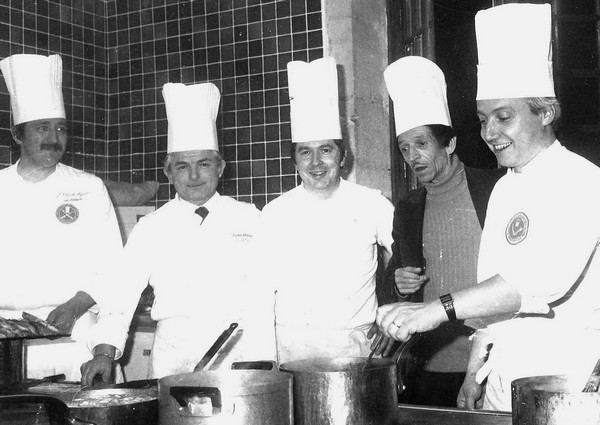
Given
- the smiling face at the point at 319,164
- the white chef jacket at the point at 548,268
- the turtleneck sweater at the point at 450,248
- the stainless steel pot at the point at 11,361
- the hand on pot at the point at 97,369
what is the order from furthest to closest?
the smiling face at the point at 319,164 < the turtleneck sweater at the point at 450,248 < the hand on pot at the point at 97,369 < the stainless steel pot at the point at 11,361 < the white chef jacket at the point at 548,268

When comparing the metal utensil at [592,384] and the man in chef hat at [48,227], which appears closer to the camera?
the metal utensil at [592,384]

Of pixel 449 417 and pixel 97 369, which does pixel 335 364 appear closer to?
pixel 449 417

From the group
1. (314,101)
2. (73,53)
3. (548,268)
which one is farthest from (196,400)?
(73,53)

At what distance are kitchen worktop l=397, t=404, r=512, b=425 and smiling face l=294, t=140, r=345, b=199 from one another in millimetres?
1426

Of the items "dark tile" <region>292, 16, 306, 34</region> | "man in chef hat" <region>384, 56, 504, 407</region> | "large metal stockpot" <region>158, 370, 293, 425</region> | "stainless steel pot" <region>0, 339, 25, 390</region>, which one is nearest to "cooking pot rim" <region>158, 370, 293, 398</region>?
"large metal stockpot" <region>158, 370, 293, 425</region>

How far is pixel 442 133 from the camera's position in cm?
272

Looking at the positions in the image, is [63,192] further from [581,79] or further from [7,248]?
[581,79]

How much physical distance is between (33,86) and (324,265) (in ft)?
5.40

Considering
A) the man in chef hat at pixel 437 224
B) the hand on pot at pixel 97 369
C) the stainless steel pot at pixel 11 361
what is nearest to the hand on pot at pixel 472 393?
the man in chef hat at pixel 437 224

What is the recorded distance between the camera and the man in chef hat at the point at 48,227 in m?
3.04

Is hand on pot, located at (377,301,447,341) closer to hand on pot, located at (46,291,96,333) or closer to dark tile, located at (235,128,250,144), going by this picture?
hand on pot, located at (46,291,96,333)

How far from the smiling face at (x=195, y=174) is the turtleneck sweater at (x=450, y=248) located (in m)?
1.01

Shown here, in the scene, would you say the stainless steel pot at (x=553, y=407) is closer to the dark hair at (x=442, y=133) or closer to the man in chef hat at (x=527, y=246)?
the man in chef hat at (x=527, y=246)

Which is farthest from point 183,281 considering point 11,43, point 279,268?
point 11,43
